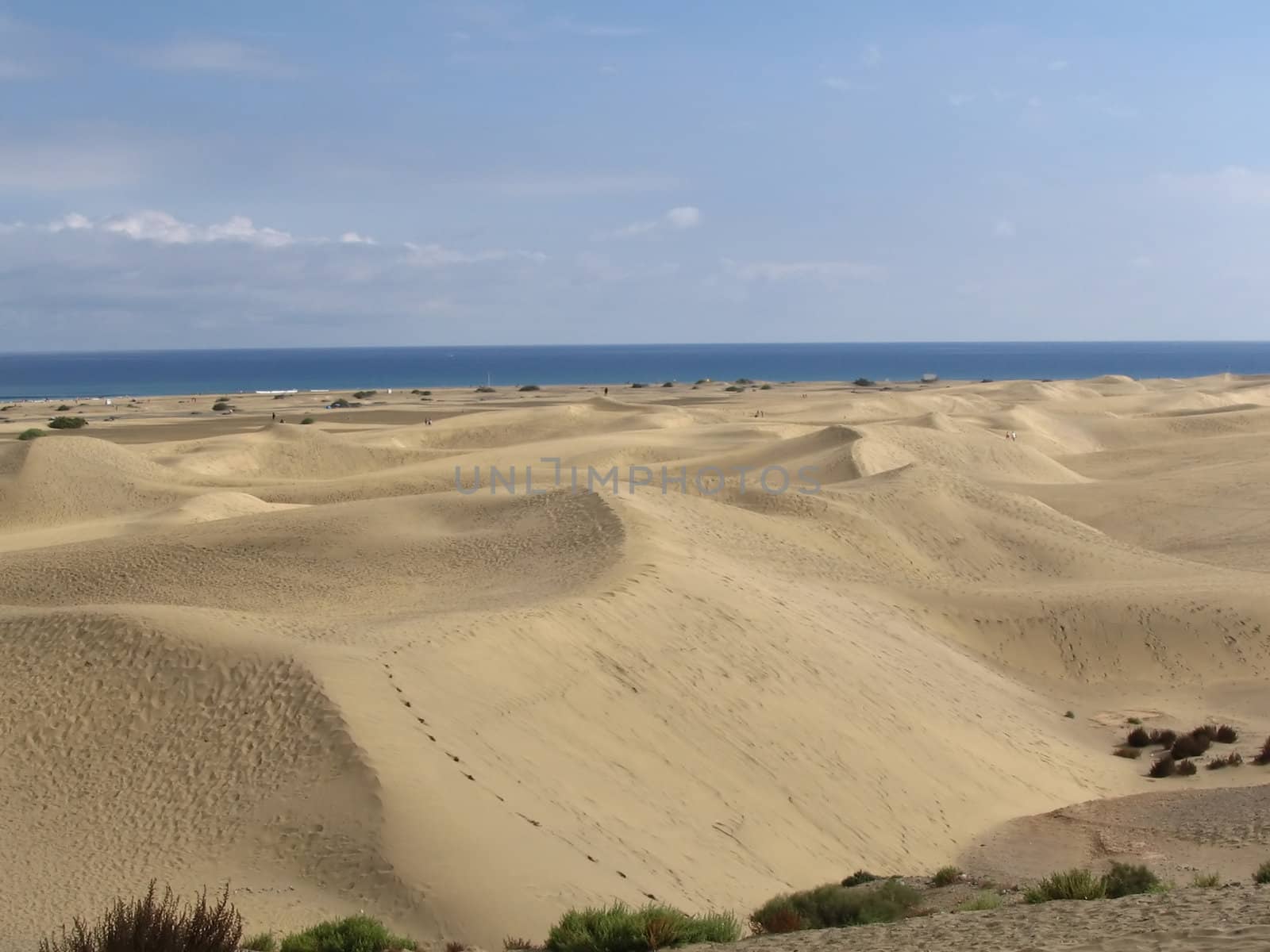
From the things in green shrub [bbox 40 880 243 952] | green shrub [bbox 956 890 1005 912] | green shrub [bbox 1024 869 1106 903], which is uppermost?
green shrub [bbox 40 880 243 952]

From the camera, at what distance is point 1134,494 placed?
35.8m

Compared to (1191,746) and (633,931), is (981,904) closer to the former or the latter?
(633,931)

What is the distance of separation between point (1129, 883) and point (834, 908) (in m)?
1.99

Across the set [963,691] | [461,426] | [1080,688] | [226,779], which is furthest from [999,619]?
[461,426]

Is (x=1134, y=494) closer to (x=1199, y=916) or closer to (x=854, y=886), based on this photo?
(x=854, y=886)

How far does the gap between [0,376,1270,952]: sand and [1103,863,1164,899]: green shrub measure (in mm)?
1130

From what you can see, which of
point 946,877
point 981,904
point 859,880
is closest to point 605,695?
point 859,880

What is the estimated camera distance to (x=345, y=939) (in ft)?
25.7

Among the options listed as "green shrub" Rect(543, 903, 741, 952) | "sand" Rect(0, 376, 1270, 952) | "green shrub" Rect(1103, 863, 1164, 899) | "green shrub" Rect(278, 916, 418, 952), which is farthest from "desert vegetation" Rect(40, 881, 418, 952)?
"green shrub" Rect(1103, 863, 1164, 899)

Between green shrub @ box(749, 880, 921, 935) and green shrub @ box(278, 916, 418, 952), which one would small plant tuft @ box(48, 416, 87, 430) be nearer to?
green shrub @ box(278, 916, 418, 952)

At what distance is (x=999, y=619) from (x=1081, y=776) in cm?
608

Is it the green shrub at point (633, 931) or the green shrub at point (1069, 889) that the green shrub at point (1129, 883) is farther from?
the green shrub at point (633, 931)

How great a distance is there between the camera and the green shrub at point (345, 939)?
25.4 ft

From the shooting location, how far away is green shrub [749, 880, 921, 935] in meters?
8.55
